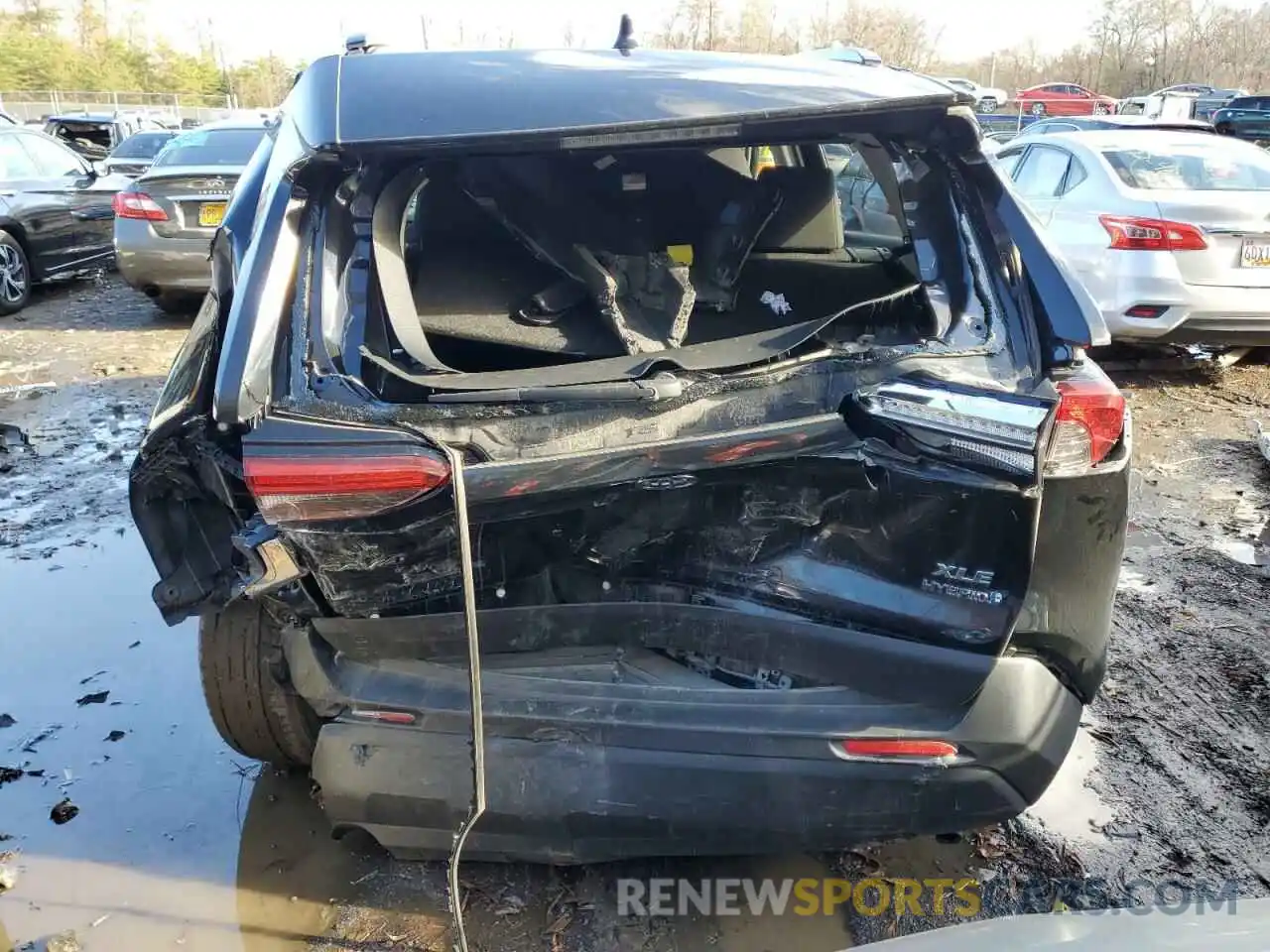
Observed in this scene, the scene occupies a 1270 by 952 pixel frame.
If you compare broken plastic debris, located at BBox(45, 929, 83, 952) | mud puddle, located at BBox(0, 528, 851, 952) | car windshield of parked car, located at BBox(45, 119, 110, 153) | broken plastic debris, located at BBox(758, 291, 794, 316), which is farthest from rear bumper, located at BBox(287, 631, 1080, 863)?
car windshield of parked car, located at BBox(45, 119, 110, 153)

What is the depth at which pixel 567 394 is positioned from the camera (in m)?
1.86

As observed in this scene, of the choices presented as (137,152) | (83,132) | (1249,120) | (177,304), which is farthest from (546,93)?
(83,132)

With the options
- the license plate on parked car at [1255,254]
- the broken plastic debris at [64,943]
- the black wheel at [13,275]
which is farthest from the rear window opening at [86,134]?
the broken plastic debris at [64,943]

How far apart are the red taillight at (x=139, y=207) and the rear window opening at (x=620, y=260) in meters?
6.04

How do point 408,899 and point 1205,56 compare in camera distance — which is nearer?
point 408,899

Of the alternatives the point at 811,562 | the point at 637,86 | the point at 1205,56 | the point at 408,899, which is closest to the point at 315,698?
the point at 408,899

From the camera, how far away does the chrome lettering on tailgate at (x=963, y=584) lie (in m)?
1.83

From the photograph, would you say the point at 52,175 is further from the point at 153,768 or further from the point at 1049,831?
the point at 1049,831

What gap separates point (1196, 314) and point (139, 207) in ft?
25.9

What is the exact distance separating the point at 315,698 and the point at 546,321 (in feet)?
3.61

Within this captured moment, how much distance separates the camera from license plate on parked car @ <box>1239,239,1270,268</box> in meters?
5.64

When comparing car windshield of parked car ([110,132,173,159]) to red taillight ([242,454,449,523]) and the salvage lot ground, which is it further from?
red taillight ([242,454,449,523])

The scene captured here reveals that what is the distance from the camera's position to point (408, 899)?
2.32 m

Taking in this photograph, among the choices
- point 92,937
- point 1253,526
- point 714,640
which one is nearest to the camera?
point 714,640
